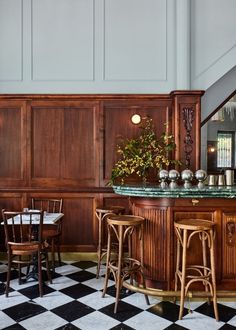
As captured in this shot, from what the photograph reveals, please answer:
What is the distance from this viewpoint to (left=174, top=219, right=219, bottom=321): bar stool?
10.5 ft

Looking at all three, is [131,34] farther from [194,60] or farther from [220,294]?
[220,294]

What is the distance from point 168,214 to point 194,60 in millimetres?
2956

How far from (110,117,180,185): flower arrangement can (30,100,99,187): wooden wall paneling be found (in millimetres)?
426

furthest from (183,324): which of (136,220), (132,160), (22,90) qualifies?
(22,90)

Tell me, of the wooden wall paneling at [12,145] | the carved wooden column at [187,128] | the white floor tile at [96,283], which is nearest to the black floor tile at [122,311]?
the white floor tile at [96,283]

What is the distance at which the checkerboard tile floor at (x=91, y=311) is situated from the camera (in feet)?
10.2

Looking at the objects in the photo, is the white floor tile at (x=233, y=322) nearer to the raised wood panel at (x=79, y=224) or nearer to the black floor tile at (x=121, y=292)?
the black floor tile at (x=121, y=292)

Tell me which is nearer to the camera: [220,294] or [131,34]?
[220,294]

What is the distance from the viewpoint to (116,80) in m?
5.41

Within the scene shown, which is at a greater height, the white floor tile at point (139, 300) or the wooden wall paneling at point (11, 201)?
the wooden wall paneling at point (11, 201)

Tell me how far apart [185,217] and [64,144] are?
2.49m

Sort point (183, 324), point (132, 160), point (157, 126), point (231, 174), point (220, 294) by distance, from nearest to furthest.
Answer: point (183, 324), point (220, 294), point (231, 174), point (132, 160), point (157, 126)

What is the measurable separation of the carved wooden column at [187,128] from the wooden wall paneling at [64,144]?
1258 millimetres

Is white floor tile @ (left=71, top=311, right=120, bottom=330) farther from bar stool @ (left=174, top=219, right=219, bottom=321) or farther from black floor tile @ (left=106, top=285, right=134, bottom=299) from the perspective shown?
bar stool @ (left=174, top=219, right=219, bottom=321)
